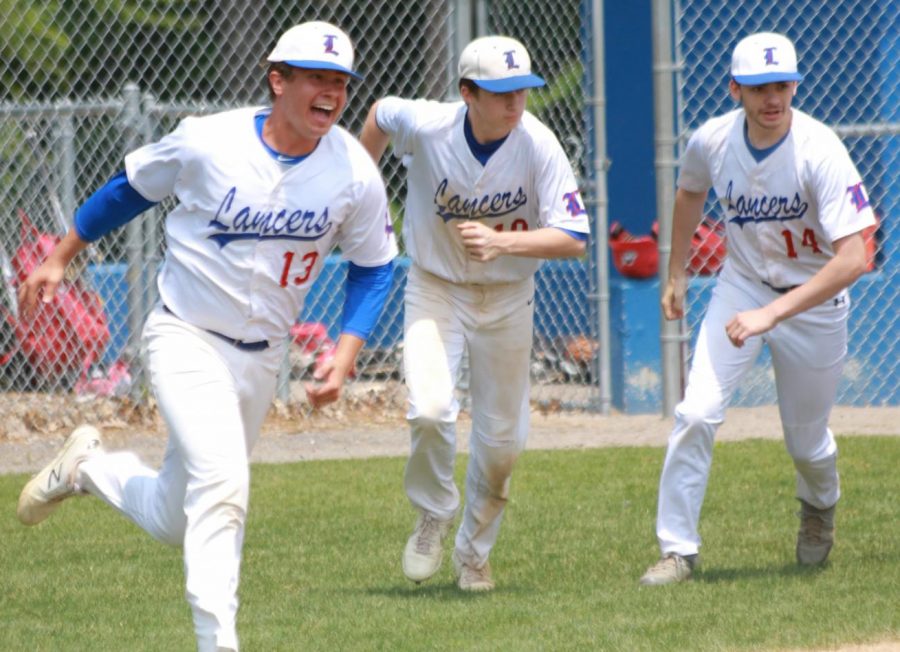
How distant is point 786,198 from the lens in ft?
19.6

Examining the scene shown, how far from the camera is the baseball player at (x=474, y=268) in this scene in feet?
18.9

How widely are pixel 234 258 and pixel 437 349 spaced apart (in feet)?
4.06

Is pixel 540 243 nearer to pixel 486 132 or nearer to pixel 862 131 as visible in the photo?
pixel 486 132

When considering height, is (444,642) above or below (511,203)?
below

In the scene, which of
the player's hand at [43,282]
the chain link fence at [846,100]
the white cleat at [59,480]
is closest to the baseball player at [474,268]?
the white cleat at [59,480]

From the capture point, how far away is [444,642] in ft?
16.8

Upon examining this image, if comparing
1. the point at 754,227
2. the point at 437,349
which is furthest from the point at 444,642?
the point at 754,227

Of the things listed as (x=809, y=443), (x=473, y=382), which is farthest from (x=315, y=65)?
(x=809, y=443)

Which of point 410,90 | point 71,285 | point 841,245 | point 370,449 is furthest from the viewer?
point 410,90

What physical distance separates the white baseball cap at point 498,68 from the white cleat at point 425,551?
1654mm

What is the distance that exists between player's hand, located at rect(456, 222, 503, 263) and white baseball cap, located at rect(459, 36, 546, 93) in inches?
21.0

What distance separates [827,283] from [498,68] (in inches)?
55.5

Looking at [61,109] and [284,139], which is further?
[61,109]

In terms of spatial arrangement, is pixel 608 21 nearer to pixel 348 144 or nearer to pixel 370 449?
pixel 370 449
